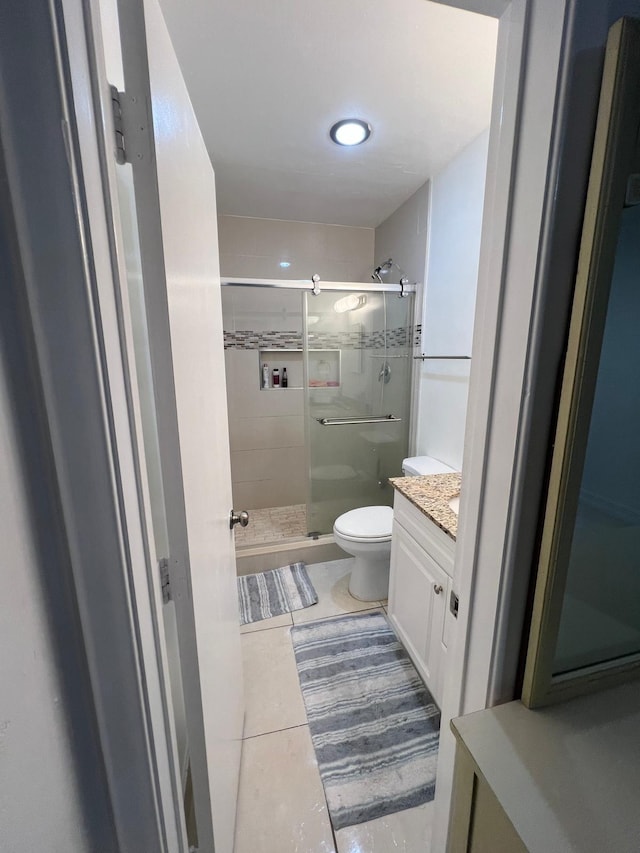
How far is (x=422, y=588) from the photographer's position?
138 centimetres

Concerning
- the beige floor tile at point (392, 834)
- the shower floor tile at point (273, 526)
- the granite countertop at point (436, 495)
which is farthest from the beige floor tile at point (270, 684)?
the granite countertop at point (436, 495)

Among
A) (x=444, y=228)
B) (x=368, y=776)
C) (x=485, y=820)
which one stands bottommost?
(x=368, y=776)

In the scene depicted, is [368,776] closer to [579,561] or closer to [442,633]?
[442,633]

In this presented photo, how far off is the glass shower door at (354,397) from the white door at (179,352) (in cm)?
148

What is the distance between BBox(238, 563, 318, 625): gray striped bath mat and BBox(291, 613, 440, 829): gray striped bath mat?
0.60 ft

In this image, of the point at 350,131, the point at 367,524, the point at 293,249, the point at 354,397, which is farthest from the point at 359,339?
the point at 367,524

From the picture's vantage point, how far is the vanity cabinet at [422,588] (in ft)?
4.04

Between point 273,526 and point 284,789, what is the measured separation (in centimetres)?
169

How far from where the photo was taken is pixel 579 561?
26.9 inches

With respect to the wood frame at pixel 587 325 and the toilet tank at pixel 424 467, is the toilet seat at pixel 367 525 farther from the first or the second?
the wood frame at pixel 587 325

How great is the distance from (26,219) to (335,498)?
2.43 m

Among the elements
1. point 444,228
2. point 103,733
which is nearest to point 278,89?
point 444,228

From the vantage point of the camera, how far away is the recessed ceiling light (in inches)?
60.2

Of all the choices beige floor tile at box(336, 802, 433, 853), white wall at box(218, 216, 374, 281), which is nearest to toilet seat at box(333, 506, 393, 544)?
beige floor tile at box(336, 802, 433, 853)
